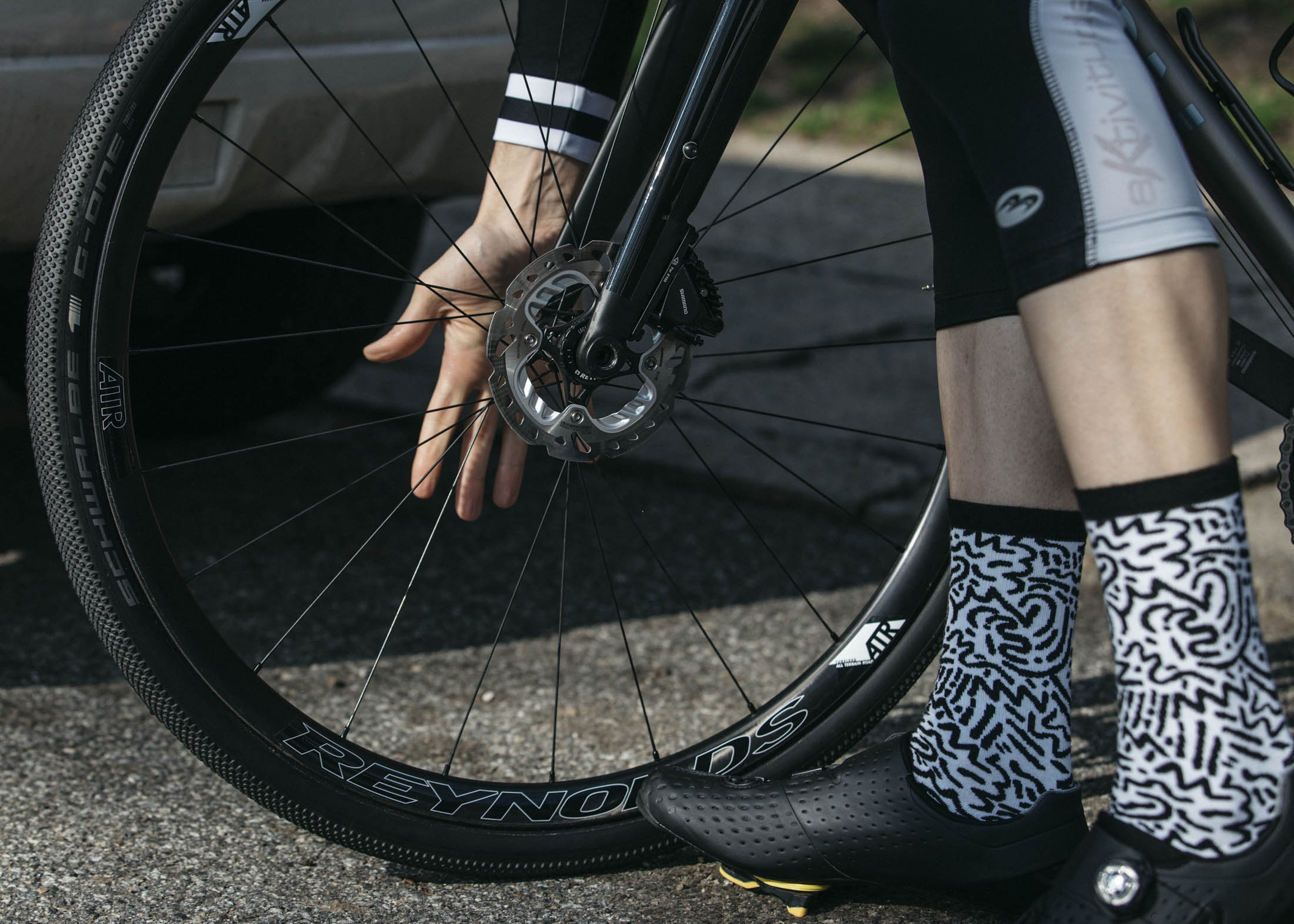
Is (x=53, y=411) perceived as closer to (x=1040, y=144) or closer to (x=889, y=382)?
(x=1040, y=144)

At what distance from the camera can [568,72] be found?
1.33 metres

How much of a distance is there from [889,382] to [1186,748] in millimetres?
2124

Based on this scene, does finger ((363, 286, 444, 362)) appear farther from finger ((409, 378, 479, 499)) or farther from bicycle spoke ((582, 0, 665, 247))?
bicycle spoke ((582, 0, 665, 247))

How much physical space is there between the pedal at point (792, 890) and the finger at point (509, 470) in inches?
18.8

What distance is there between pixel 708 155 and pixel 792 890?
0.73 meters

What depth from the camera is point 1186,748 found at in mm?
980

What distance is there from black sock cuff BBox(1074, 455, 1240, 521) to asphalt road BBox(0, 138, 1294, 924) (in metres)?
0.47

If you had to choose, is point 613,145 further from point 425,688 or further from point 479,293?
point 425,688

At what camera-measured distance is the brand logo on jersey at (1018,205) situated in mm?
975

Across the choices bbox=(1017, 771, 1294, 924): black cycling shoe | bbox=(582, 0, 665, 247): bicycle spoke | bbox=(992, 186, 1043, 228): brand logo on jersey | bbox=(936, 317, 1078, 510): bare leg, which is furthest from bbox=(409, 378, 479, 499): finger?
bbox=(1017, 771, 1294, 924): black cycling shoe

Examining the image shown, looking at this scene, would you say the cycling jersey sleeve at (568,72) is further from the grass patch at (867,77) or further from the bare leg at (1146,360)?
the grass patch at (867,77)

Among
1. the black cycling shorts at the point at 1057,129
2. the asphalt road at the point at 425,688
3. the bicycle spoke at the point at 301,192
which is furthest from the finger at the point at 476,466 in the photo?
the black cycling shorts at the point at 1057,129

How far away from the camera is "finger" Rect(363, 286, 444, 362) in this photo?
4.55 ft

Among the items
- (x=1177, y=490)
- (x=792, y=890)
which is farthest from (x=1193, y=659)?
(x=792, y=890)
